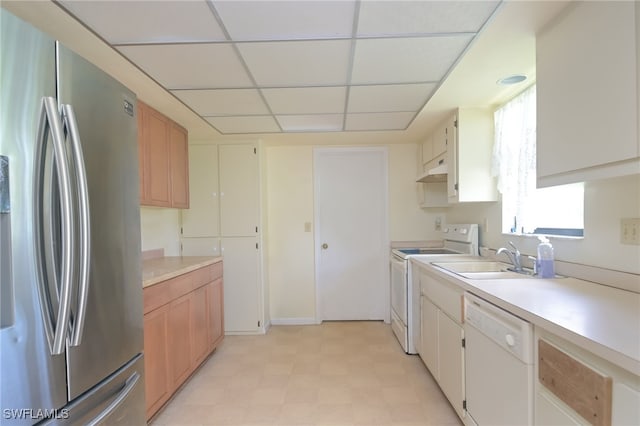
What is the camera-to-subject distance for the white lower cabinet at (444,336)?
1.79 metres

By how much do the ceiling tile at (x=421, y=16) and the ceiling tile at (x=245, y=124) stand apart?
55.7 inches

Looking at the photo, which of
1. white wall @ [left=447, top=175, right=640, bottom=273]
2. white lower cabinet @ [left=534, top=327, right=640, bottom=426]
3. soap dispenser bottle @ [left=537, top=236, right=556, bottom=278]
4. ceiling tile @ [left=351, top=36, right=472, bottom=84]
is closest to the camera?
white lower cabinet @ [left=534, top=327, right=640, bottom=426]

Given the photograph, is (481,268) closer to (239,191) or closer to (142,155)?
(239,191)

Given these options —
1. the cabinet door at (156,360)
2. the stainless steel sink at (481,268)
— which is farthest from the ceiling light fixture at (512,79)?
the cabinet door at (156,360)

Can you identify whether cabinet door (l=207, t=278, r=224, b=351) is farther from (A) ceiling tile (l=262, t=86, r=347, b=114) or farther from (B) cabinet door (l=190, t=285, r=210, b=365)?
(A) ceiling tile (l=262, t=86, r=347, b=114)

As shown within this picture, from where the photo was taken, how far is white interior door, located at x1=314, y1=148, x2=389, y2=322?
3748 millimetres

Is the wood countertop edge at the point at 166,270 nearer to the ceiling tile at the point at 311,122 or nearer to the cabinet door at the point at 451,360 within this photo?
the ceiling tile at the point at 311,122

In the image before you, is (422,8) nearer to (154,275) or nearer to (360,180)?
(154,275)

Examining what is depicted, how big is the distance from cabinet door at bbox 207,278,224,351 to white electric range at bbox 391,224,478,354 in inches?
71.7

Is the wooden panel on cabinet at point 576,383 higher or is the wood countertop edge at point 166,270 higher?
the wood countertop edge at point 166,270

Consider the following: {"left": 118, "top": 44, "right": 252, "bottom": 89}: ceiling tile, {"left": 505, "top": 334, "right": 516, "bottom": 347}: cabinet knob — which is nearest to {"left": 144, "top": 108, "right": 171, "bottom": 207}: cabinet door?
{"left": 118, "top": 44, "right": 252, "bottom": 89}: ceiling tile

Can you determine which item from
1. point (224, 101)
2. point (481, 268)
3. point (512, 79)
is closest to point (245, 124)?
point (224, 101)

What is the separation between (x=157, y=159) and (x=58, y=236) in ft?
5.62

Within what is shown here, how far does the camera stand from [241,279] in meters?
3.41
